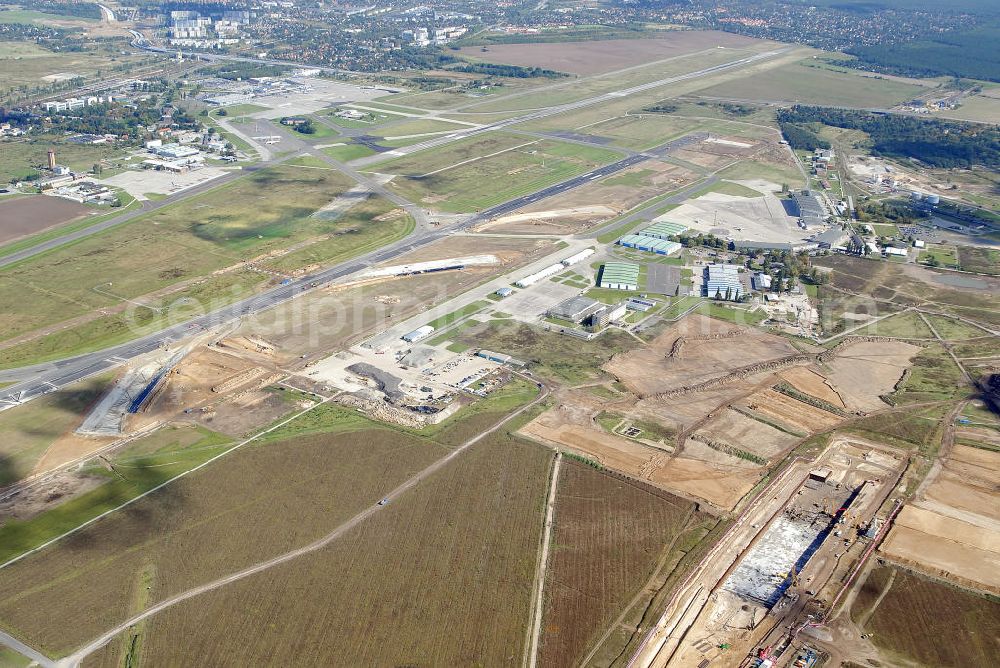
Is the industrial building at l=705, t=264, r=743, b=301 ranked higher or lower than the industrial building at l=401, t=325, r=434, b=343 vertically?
higher

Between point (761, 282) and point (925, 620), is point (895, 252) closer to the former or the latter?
point (761, 282)

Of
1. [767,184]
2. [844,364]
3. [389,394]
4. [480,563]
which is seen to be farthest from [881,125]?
[480,563]

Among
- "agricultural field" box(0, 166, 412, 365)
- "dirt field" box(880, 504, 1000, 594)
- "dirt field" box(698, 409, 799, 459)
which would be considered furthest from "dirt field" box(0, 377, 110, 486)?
"dirt field" box(880, 504, 1000, 594)

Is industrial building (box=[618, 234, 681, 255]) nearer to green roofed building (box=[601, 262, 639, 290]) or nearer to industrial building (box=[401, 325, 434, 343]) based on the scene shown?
green roofed building (box=[601, 262, 639, 290])

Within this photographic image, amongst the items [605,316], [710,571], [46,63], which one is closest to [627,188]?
[605,316]

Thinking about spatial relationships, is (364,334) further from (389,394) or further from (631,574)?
(631,574)
